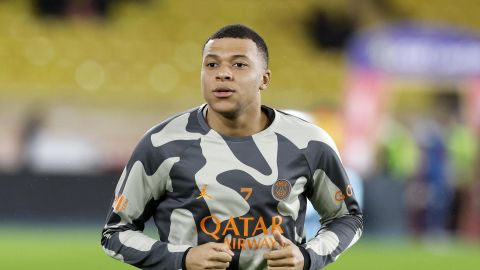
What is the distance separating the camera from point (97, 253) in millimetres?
12484

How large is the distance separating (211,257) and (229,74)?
692mm

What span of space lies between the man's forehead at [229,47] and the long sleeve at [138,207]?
43cm

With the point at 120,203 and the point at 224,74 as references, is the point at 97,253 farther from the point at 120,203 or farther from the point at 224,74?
the point at 224,74

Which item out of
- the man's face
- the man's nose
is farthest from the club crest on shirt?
the man's nose

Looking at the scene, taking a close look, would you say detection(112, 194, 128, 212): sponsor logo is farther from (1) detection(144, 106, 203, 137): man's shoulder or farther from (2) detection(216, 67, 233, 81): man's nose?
(2) detection(216, 67, 233, 81): man's nose

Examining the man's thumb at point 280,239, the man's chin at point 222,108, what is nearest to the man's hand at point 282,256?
the man's thumb at point 280,239

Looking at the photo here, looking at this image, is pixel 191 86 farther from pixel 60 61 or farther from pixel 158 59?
pixel 60 61

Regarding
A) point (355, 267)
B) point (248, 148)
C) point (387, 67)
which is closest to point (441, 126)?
point (387, 67)

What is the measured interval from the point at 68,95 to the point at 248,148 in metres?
15.9

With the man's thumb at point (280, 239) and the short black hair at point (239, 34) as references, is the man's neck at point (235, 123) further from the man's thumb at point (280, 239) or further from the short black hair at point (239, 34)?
the man's thumb at point (280, 239)

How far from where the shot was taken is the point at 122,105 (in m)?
20.3

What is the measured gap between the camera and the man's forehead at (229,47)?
169 inches

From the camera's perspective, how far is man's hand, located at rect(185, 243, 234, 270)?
161 inches

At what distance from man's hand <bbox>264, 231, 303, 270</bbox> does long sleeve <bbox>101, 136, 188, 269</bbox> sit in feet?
1.28
